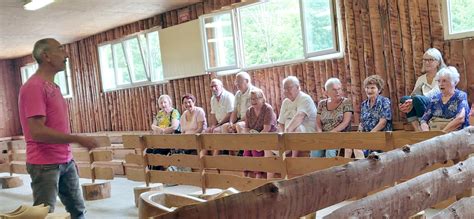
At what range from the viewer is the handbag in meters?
4.39

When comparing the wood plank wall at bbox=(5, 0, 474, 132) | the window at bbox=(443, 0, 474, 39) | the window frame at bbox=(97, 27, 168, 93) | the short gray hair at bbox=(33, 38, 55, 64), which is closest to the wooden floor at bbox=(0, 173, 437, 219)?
the wood plank wall at bbox=(5, 0, 474, 132)

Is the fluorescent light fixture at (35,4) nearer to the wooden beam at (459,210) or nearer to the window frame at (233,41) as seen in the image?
the window frame at (233,41)

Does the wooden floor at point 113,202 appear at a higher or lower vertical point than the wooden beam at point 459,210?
lower

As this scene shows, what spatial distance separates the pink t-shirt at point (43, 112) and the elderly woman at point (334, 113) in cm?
309

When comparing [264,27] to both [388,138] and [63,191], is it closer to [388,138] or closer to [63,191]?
[388,138]

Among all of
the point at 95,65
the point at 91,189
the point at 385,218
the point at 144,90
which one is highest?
the point at 95,65

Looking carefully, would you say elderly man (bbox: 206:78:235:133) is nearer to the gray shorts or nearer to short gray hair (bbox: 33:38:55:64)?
the gray shorts

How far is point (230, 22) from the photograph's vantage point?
7.34 meters

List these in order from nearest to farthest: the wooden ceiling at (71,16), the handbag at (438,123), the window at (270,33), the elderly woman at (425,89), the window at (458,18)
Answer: the handbag at (438,123), the elderly woman at (425,89), the window at (458,18), the window at (270,33), the wooden ceiling at (71,16)

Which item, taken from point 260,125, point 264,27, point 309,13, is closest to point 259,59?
point 264,27

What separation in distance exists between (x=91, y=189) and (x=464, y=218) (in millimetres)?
4703

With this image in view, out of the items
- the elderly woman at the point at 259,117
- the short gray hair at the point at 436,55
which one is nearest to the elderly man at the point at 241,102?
the elderly woman at the point at 259,117

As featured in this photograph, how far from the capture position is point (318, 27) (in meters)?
6.34

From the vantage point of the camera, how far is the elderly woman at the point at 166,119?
720 centimetres
